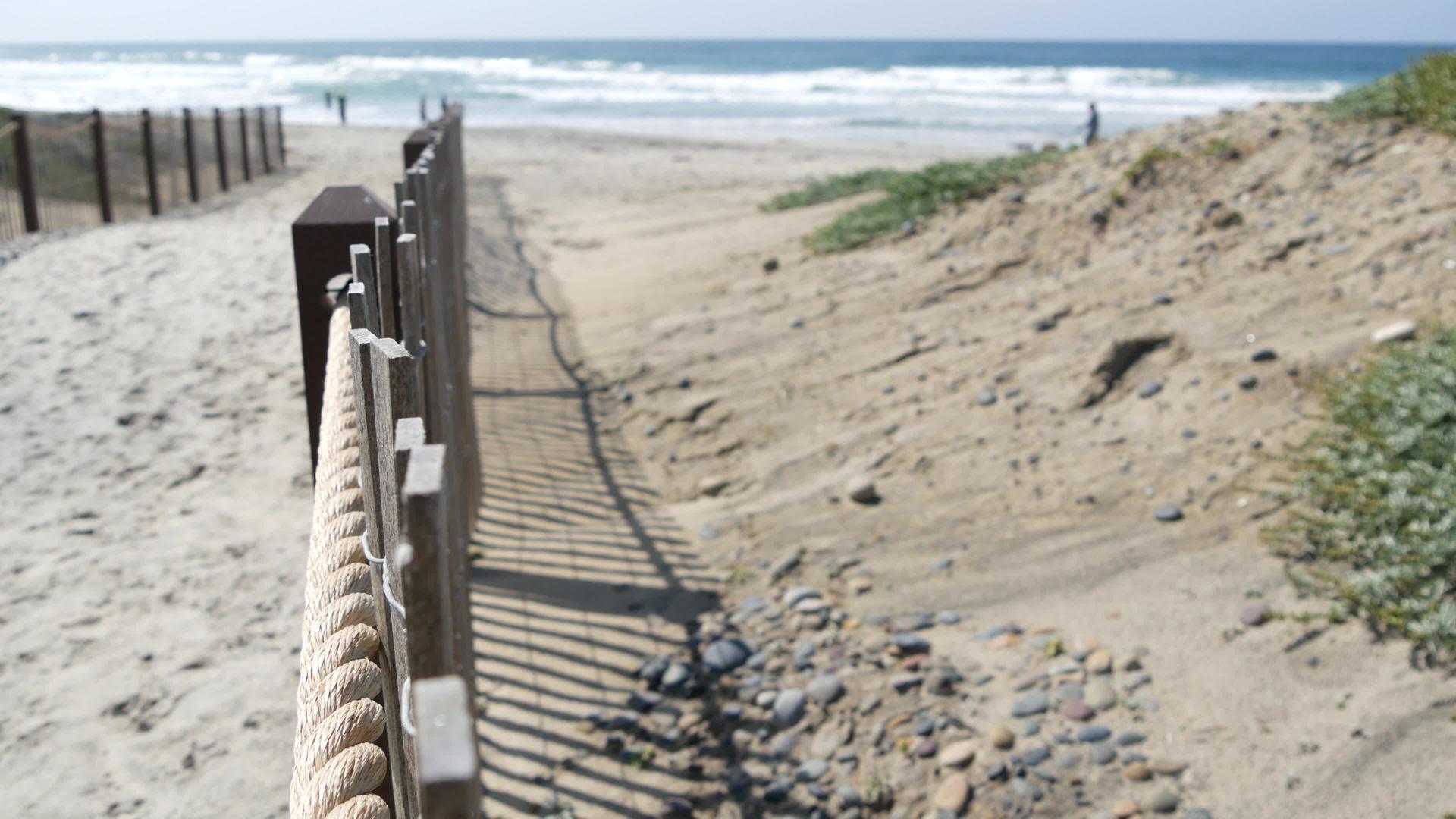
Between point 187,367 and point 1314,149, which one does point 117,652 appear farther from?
point 1314,149

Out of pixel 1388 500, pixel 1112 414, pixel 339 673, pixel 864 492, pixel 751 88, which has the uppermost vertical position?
pixel 751 88

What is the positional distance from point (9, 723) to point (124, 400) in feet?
9.60

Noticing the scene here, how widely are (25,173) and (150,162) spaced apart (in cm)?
240

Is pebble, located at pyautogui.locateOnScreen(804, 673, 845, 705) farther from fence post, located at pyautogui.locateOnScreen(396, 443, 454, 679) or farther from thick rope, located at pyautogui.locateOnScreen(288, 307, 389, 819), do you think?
fence post, located at pyautogui.locateOnScreen(396, 443, 454, 679)

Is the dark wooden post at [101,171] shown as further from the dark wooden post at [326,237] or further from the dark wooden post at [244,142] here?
the dark wooden post at [326,237]

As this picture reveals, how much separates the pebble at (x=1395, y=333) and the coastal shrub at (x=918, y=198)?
4.57 m

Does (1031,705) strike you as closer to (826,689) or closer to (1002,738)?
(1002,738)

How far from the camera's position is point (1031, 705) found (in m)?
3.54

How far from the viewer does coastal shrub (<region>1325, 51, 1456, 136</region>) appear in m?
6.95

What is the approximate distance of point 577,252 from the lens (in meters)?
12.5

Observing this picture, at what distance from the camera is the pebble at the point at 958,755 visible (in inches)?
133

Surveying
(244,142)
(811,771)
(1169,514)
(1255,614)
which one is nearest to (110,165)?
(244,142)

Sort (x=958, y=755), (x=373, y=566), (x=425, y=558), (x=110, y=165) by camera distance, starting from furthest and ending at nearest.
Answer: (x=110, y=165) → (x=958, y=755) → (x=373, y=566) → (x=425, y=558)

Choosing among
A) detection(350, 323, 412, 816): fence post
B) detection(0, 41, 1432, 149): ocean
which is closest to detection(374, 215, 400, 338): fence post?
detection(350, 323, 412, 816): fence post
